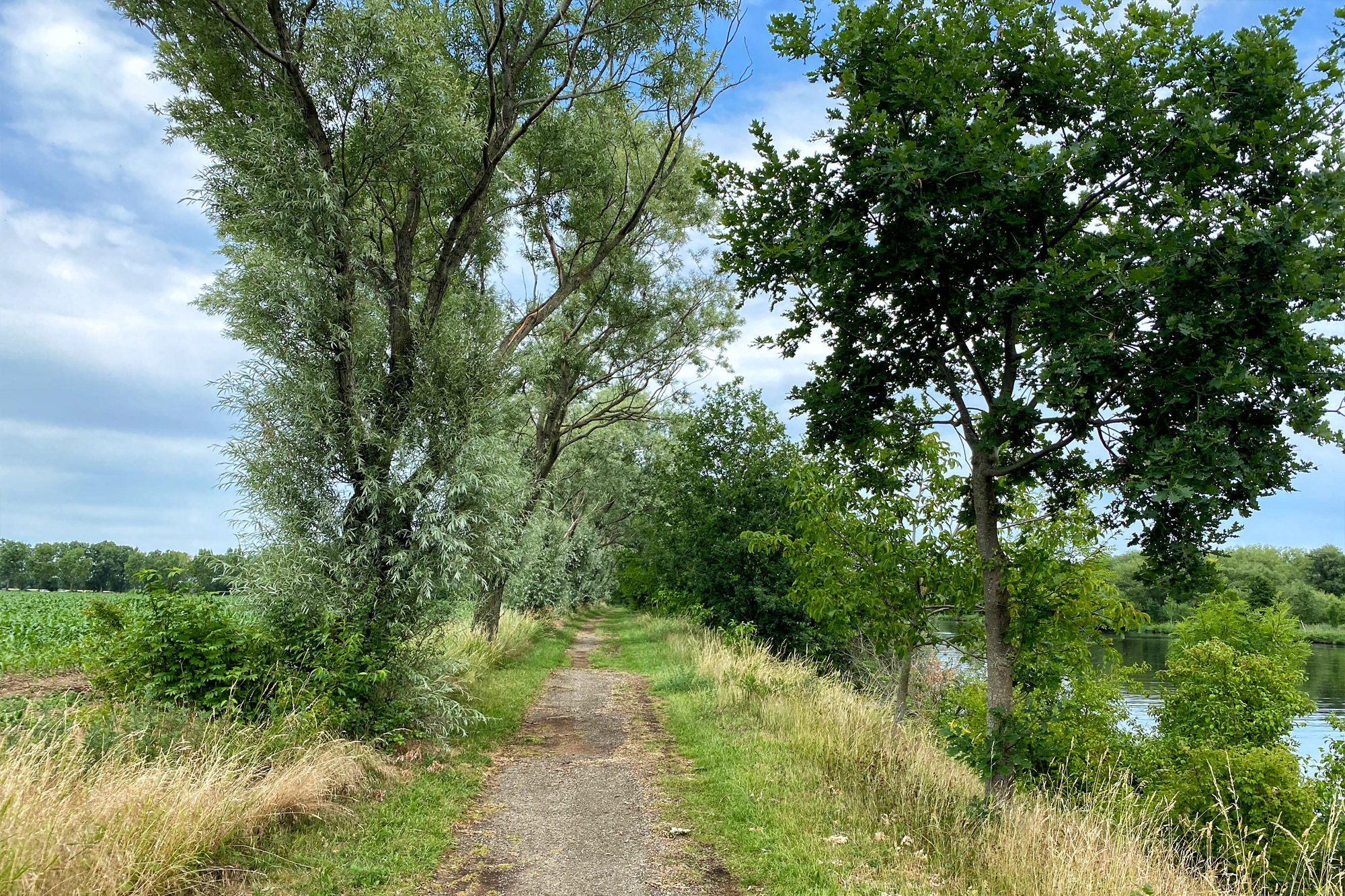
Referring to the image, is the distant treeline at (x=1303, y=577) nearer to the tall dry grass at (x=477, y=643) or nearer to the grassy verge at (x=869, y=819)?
the tall dry grass at (x=477, y=643)

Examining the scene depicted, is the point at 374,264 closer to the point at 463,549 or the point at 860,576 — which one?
the point at 463,549

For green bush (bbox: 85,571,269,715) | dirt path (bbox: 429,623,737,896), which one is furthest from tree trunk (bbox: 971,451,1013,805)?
green bush (bbox: 85,571,269,715)

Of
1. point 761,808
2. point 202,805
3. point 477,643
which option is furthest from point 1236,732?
point 202,805

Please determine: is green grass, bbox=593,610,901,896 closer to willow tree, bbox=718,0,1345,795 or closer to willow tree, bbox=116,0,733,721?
willow tree, bbox=718,0,1345,795

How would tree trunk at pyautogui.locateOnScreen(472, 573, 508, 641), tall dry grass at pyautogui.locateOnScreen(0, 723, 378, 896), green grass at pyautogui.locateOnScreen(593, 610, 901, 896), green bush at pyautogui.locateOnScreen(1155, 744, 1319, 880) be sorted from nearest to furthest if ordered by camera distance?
1. tall dry grass at pyautogui.locateOnScreen(0, 723, 378, 896)
2. green grass at pyautogui.locateOnScreen(593, 610, 901, 896)
3. green bush at pyautogui.locateOnScreen(1155, 744, 1319, 880)
4. tree trunk at pyautogui.locateOnScreen(472, 573, 508, 641)

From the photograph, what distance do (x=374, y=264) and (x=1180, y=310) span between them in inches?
352

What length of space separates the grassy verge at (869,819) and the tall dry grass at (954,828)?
1cm

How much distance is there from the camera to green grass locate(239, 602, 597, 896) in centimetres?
480

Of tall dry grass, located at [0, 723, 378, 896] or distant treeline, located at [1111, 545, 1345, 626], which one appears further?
distant treeline, located at [1111, 545, 1345, 626]

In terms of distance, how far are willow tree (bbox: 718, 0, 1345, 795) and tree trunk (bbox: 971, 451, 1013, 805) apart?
0.08 feet

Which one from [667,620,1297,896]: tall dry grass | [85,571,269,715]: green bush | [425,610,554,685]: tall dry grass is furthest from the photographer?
[425,610,554,685]: tall dry grass

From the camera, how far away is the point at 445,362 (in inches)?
364

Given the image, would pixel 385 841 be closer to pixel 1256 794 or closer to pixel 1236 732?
pixel 1256 794

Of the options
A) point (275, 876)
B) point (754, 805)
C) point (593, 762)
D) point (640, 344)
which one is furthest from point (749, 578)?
point (275, 876)
